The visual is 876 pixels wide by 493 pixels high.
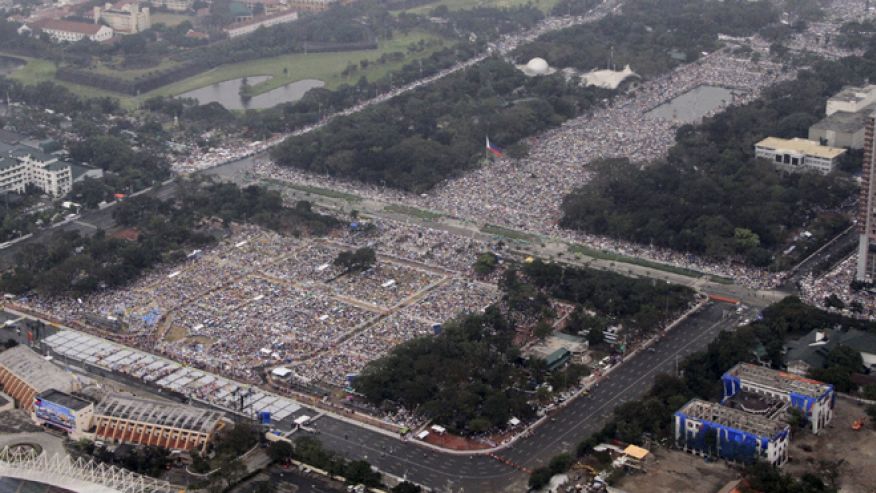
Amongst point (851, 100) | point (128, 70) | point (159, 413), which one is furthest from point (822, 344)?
point (128, 70)

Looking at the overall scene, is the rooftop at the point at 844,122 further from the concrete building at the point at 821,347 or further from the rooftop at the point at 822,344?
the rooftop at the point at 822,344

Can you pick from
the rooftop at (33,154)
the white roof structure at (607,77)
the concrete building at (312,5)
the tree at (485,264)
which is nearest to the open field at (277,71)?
the concrete building at (312,5)

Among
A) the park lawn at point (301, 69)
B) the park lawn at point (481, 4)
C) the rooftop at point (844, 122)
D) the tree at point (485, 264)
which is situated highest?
the tree at point (485, 264)

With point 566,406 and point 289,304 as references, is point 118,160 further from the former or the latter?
point 566,406

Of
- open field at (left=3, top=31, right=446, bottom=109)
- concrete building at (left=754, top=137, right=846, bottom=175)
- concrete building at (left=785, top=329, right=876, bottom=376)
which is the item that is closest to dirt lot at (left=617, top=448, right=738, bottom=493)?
concrete building at (left=785, top=329, right=876, bottom=376)

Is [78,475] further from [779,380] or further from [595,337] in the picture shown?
[779,380]

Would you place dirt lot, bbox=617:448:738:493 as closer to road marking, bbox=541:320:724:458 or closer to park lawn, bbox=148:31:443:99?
road marking, bbox=541:320:724:458

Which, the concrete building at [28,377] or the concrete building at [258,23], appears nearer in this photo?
the concrete building at [28,377]
